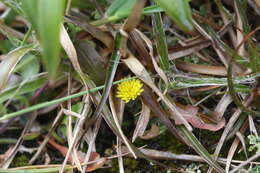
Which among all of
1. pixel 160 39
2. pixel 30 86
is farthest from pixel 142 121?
pixel 30 86

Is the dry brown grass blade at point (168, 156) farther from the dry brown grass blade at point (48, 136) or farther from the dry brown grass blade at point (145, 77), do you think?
the dry brown grass blade at point (48, 136)

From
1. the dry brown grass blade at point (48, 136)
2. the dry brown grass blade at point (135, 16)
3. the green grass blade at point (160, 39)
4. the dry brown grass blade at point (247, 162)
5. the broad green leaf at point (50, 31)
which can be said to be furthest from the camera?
the dry brown grass blade at point (48, 136)

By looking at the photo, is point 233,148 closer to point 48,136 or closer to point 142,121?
point 142,121

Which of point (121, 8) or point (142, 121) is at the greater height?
point (121, 8)

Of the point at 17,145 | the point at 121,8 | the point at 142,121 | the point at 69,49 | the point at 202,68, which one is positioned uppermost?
the point at 121,8

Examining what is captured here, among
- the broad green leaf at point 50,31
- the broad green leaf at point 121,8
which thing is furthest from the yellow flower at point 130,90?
the broad green leaf at point 50,31

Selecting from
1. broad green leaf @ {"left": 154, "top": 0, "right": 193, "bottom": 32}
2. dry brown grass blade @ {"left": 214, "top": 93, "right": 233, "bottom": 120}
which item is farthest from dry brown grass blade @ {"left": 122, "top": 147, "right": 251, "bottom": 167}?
broad green leaf @ {"left": 154, "top": 0, "right": 193, "bottom": 32}
